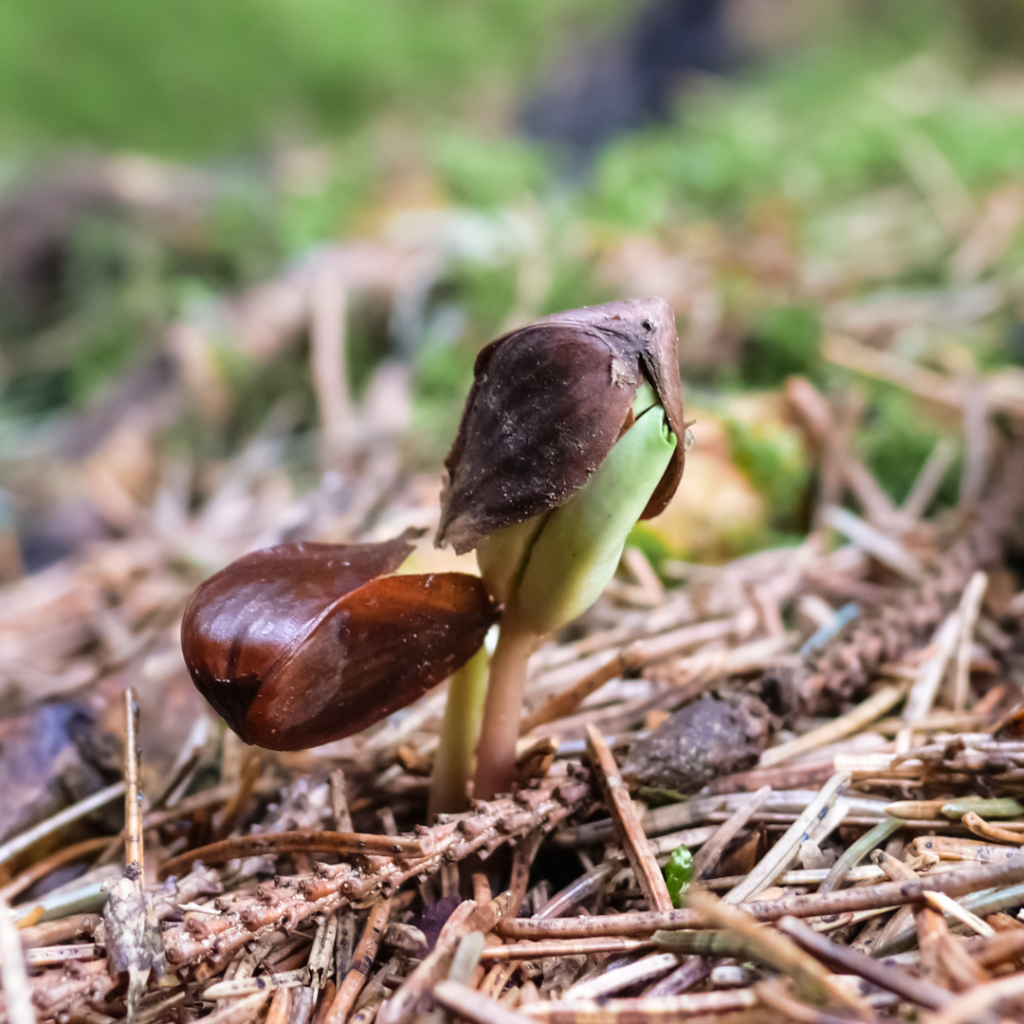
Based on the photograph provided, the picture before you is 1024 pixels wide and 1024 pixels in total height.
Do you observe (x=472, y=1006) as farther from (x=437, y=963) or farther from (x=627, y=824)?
(x=627, y=824)

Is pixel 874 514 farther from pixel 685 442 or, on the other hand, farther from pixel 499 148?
pixel 499 148

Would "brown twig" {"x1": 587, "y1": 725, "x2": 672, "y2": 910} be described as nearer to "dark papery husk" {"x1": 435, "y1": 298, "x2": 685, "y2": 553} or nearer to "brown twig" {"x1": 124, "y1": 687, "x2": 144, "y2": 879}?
"dark papery husk" {"x1": 435, "y1": 298, "x2": 685, "y2": 553}

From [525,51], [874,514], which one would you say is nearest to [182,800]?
[874,514]

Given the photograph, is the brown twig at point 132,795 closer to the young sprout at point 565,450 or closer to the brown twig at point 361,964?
the brown twig at point 361,964

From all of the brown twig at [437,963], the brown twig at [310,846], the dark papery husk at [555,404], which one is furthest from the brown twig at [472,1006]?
the dark papery husk at [555,404]

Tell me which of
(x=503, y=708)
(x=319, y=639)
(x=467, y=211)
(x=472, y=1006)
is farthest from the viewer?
(x=467, y=211)

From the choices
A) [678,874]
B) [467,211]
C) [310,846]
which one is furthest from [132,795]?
[467,211]

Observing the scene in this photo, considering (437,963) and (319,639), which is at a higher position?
(319,639)
